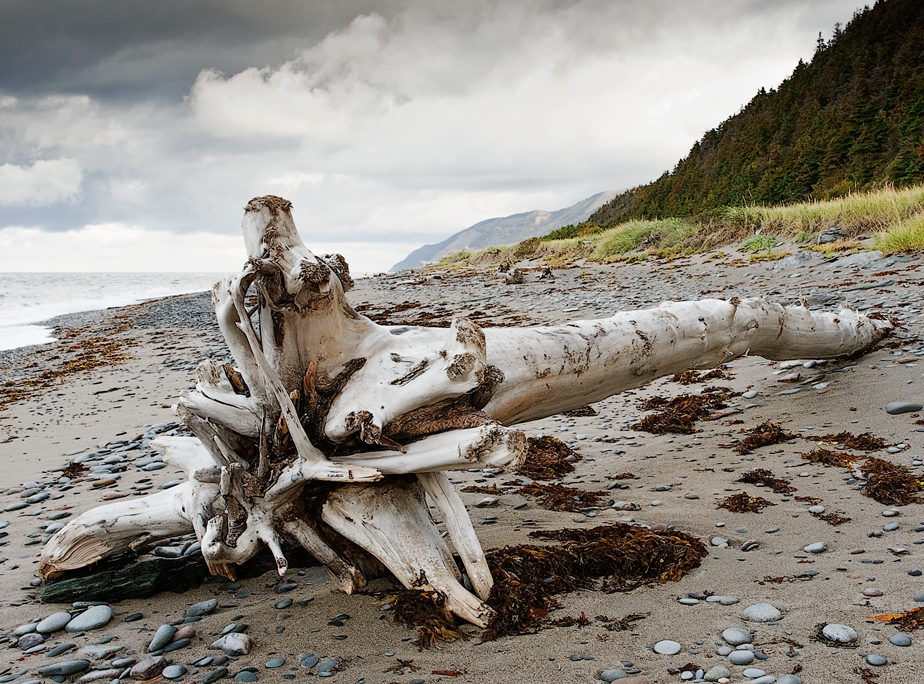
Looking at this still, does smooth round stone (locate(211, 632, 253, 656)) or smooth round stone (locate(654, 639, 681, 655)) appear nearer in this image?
smooth round stone (locate(654, 639, 681, 655))

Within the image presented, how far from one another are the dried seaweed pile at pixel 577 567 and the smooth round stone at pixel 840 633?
0.66m

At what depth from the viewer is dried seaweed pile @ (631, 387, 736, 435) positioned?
5217 millimetres

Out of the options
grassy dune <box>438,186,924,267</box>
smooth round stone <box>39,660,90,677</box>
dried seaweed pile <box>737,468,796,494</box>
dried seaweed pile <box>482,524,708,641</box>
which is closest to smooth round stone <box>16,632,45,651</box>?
smooth round stone <box>39,660,90,677</box>

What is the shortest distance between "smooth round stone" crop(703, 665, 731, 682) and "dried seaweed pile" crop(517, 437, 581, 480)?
2.23 m

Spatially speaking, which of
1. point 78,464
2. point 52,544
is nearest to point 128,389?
point 78,464

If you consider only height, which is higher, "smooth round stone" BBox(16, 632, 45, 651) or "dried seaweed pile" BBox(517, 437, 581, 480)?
"smooth round stone" BBox(16, 632, 45, 651)

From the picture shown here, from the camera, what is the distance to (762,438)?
4598 millimetres

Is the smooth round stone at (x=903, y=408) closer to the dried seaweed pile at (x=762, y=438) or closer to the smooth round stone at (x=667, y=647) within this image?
the dried seaweed pile at (x=762, y=438)

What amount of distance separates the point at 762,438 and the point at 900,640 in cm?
268

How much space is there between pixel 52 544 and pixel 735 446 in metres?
4.44

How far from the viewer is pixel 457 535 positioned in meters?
2.72

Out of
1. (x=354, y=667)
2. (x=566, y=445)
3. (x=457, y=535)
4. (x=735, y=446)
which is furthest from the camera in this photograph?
(x=566, y=445)

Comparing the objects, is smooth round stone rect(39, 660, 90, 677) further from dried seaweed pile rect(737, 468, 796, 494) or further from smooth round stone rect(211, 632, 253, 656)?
dried seaweed pile rect(737, 468, 796, 494)

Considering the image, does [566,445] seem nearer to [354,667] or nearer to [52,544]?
[354,667]
